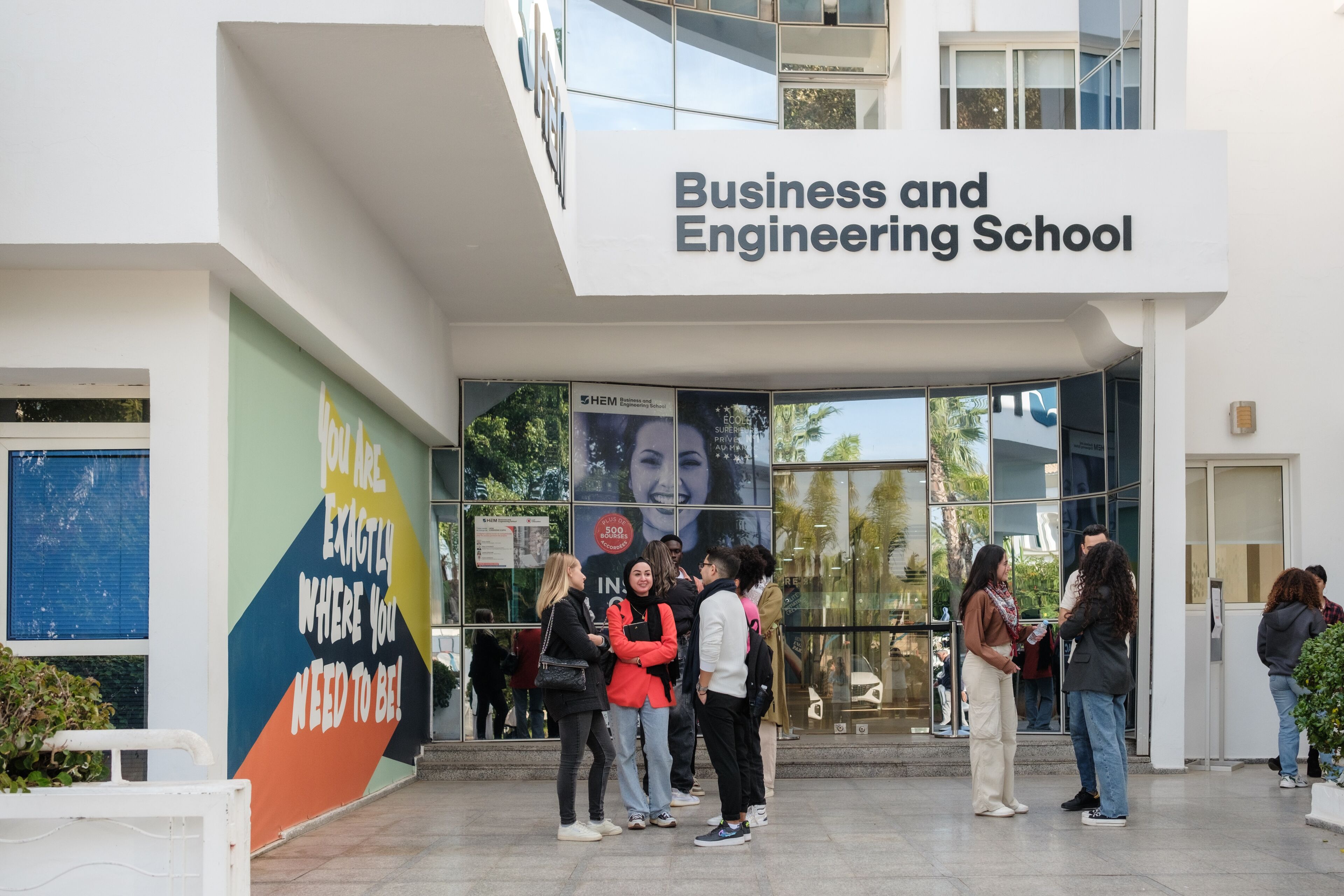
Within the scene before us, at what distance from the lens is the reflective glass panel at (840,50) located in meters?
13.1

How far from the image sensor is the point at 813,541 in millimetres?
12422

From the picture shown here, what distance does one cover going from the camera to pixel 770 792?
29.6ft

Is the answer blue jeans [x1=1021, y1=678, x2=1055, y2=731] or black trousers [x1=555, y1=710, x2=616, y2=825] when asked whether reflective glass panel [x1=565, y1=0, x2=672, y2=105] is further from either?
black trousers [x1=555, y1=710, x2=616, y2=825]

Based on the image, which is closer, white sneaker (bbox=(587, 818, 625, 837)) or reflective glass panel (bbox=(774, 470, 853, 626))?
white sneaker (bbox=(587, 818, 625, 837))

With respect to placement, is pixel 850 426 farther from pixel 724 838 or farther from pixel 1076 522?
pixel 724 838

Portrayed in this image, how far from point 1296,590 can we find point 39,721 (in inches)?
327

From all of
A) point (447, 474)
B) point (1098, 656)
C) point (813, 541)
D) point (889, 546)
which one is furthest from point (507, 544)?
point (1098, 656)

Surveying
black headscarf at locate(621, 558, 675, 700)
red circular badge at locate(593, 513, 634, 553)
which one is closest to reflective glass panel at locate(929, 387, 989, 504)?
red circular badge at locate(593, 513, 634, 553)

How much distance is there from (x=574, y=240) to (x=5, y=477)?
4.74 metres

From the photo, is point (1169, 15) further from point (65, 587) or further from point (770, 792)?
point (65, 587)

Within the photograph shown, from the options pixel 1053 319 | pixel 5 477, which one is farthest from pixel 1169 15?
pixel 5 477

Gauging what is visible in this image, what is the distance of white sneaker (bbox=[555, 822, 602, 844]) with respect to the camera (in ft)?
22.9

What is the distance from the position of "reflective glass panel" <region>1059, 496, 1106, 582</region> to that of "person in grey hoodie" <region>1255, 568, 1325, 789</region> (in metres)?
1.96

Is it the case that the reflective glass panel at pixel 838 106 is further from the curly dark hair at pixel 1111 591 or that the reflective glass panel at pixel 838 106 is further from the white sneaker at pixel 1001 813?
the white sneaker at pixel 1001 813
